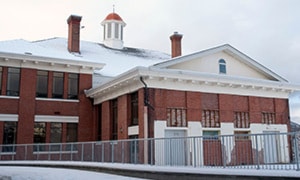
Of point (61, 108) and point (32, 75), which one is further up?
point (32, 75)

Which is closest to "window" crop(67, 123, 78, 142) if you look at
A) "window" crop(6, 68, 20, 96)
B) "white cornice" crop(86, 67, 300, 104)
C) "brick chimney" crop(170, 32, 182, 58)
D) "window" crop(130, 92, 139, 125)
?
"white cornice" crop(86, 67, 300, 104)

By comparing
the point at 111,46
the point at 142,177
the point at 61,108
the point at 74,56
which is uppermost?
the point at 111,46

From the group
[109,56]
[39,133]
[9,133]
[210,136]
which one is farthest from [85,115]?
[210,136]

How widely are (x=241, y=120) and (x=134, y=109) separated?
21.2ft

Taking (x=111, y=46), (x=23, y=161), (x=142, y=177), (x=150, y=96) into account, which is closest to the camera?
(x=142, y=177)

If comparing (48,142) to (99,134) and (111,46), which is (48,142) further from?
(111,46)

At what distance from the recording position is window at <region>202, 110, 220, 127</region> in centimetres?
2080

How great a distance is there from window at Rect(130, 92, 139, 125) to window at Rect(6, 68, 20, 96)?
27.5ft

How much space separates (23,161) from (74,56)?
8.72 metres

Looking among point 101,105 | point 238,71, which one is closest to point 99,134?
point 101,105

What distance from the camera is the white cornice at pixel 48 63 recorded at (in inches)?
928

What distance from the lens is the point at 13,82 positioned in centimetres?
2414

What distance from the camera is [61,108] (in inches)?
984

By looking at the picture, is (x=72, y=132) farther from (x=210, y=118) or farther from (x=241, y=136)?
(x=241, y=136)
